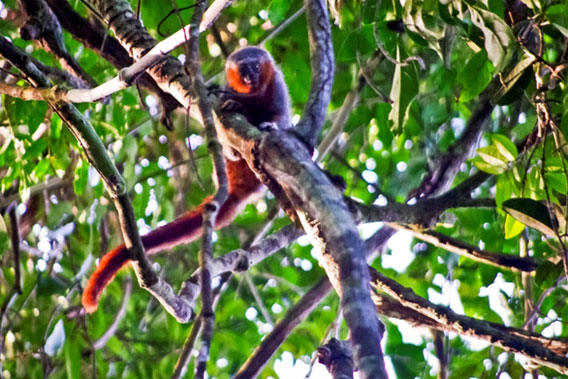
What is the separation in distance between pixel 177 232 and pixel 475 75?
177 cm

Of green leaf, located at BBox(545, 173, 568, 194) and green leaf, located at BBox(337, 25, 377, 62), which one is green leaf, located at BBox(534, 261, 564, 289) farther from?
green leaf, located at BBox(337, 25, 377, 62)

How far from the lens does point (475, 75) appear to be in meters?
2.34

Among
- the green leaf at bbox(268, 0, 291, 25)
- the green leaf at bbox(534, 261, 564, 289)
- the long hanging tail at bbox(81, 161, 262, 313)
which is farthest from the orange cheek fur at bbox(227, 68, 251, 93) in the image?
the green leaf at bbox(534, 261, 564, 289)

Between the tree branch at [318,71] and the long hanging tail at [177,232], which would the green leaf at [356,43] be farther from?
the long hanging tail at [177,232]

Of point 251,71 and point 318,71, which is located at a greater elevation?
point 251,71

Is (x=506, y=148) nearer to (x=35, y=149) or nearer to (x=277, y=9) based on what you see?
(x=277, y=9)

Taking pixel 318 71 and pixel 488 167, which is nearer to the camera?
pixel 488 167

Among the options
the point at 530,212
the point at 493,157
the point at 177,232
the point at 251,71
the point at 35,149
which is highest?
the point at 251,71

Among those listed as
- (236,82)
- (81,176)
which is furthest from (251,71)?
(81,176)

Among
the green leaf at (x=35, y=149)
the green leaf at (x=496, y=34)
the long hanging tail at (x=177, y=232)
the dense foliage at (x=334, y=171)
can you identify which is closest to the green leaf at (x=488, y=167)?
the dense foliage at (x=334, y=171)

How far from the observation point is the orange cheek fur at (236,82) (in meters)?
4.68

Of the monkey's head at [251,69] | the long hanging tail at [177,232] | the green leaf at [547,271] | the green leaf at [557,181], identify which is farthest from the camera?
the monkey's head at [251,69]

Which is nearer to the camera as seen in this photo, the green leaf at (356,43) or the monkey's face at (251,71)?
the green leaf at (356,43)

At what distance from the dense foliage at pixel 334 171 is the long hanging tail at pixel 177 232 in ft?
0.58
